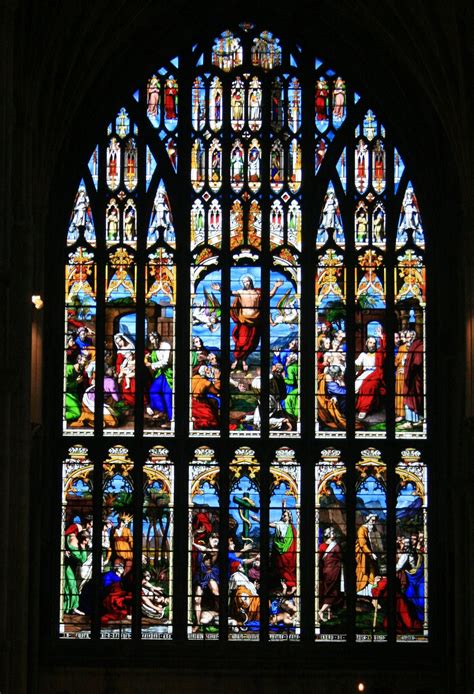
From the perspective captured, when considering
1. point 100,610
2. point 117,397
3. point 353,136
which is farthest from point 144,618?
point 353,136

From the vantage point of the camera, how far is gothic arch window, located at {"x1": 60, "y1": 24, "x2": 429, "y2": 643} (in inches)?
1491

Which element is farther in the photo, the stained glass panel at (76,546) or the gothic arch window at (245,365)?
the gothic arch window at (245,365)

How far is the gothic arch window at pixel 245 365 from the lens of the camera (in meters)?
37.9

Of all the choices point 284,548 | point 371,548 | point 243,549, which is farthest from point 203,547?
point 371,548

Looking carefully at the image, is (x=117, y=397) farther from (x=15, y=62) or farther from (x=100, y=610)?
(x=15, y=62)

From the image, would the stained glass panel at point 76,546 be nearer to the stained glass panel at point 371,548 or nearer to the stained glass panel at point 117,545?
the stained glass panel at point 117,545

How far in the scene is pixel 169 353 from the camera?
38.7m

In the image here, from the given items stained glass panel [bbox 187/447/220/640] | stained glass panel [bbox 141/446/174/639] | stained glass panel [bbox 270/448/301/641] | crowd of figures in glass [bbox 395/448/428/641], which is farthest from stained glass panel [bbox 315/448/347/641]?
stained glass panel [bbox 141/446/174/639]

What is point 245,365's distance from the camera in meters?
38.7

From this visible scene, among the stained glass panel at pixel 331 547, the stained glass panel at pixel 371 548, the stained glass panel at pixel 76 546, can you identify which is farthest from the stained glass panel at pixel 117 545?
the stained glass panel at pixel 371 548

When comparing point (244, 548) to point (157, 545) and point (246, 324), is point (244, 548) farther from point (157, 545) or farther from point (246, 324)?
point (246, 324)

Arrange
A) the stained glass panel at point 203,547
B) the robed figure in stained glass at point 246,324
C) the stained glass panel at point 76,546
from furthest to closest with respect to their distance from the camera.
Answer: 1. the robed figure in stained glass at point 246,324
2. the stained glass panel at point 203,547
3. the stained glass panel at point 76,546

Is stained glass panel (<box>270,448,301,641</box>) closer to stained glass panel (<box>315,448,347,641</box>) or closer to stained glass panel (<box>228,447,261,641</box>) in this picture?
stained glass panel (<box>228,447,261,641</box>)

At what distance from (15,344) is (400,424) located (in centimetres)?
852
